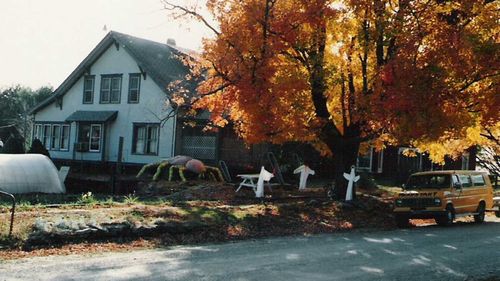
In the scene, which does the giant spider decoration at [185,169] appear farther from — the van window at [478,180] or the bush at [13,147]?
the van window at [478,180]

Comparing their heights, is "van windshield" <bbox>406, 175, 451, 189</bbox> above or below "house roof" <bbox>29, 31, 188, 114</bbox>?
below

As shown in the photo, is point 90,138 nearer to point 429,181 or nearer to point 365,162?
point 365,162

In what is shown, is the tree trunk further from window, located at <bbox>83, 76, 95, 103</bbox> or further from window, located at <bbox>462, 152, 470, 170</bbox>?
window, located at <bbox>462, 152, 470, 170</bbox>

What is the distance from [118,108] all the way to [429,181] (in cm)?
2338

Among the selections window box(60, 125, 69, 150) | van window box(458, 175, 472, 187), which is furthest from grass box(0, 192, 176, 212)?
window box(60, 125, 69, 150)

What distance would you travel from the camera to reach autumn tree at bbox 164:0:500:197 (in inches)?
642

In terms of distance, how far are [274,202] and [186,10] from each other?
7912 millimetres

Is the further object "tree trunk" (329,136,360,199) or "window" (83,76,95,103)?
"window" (83,76,95,103)

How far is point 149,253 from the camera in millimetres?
11672

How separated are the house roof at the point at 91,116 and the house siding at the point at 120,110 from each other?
39cm

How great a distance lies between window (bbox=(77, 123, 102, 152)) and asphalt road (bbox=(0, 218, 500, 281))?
2569 cm

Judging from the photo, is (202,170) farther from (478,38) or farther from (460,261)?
(460,261)

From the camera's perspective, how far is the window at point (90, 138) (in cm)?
3772

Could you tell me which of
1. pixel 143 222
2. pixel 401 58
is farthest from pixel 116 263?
pixel 401 58
